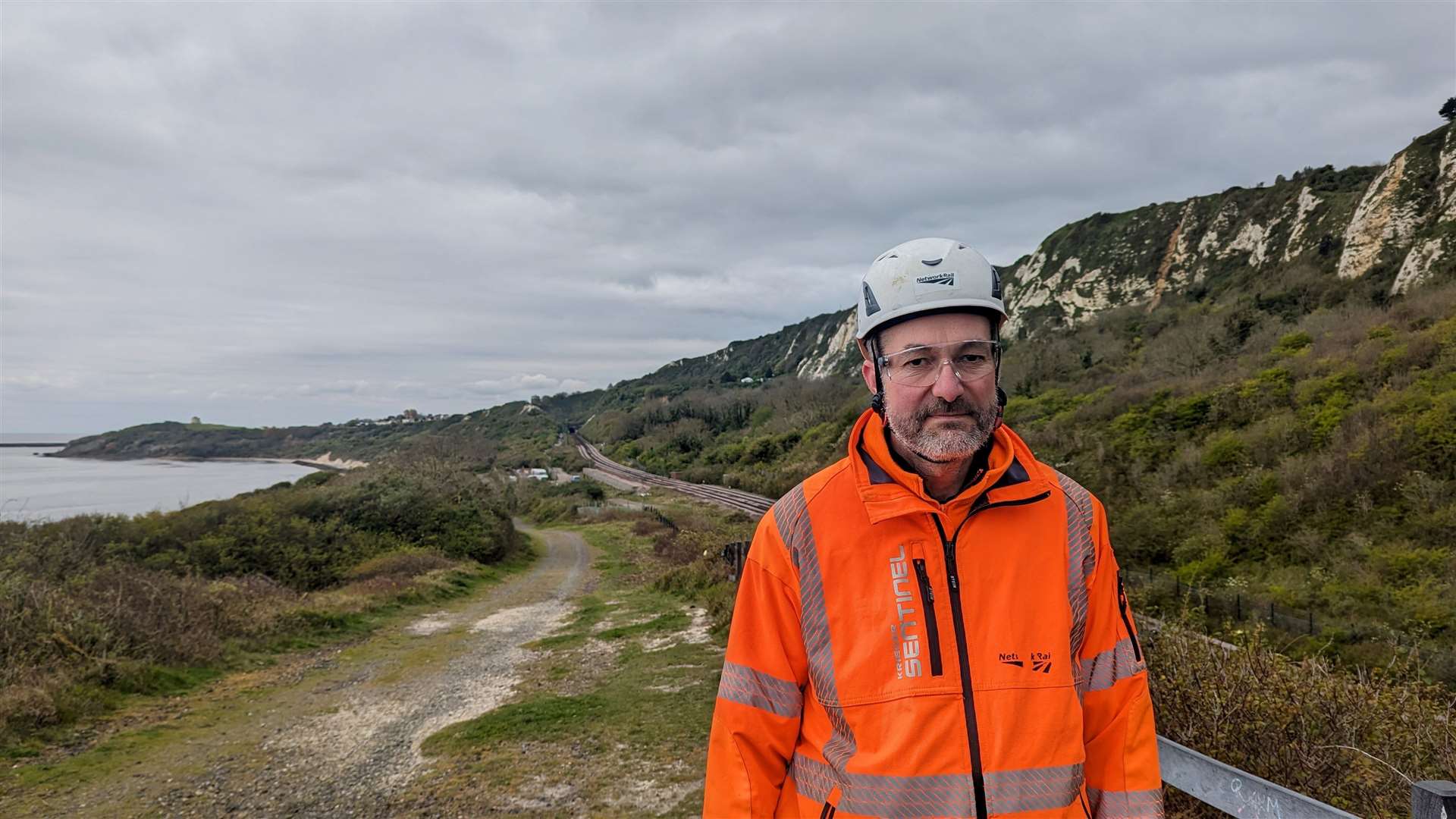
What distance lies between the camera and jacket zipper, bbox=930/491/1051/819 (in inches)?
62.3

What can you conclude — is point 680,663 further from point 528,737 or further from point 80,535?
point 80,535

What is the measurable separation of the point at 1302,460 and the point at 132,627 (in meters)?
21.7

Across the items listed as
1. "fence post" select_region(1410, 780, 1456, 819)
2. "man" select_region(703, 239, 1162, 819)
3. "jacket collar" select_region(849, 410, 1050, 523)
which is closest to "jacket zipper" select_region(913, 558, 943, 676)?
"man" select_region(703, 239, 1162, 819)

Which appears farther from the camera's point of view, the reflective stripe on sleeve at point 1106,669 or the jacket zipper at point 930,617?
the reflective stripe on sleeve at point 1106,669

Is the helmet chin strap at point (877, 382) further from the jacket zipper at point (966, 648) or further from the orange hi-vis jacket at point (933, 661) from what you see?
the jacket zipper at point (966, 648)

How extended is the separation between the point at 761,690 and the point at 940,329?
110cm

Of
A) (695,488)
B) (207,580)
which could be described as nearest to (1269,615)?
(207,580)

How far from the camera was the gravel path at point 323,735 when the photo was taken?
5668 millimetres

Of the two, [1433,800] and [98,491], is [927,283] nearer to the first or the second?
[1433,800]

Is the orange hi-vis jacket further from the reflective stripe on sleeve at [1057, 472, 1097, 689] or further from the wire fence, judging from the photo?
the wire fence

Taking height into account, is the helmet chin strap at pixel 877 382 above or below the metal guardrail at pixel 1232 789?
above

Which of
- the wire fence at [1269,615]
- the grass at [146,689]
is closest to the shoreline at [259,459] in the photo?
the grass at [146,689]

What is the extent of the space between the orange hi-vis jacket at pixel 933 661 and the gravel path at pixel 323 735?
5350 mm

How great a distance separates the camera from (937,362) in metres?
1.87
